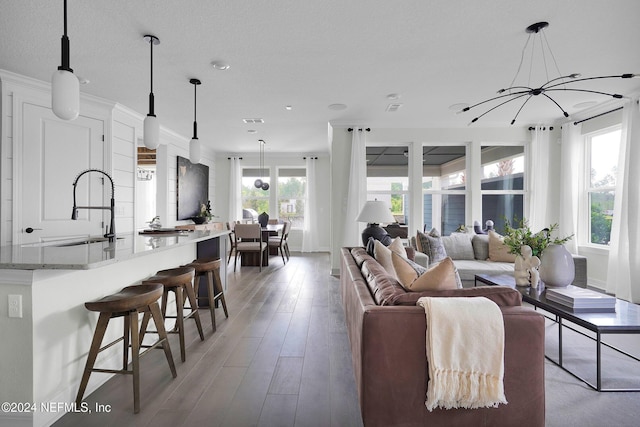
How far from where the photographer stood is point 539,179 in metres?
5.58

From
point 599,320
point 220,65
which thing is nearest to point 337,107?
point 220,65

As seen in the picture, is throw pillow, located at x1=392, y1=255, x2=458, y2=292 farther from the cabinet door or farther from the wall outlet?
the cabinet door

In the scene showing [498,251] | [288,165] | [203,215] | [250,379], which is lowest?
[250,379]

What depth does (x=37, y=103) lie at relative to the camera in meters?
3.70

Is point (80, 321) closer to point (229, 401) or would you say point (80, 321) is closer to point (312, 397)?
point (229, 401)

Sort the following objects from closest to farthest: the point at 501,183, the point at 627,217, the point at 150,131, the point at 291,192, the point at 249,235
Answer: the point at 150,131, the point at 627,217, the point at 501,183, the point at 249,235, the point at 291,192

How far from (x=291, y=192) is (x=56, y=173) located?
5.54m

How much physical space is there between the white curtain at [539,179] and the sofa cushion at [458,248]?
1.80 m

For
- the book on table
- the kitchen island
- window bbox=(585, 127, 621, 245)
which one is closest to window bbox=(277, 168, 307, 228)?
window bbox=(585, 127, 621, 245)

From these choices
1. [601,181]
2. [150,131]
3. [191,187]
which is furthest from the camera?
[191,187]

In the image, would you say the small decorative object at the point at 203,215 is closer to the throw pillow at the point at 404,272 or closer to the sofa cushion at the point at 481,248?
the sofa cushion at the point at 481,248

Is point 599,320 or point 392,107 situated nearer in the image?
point 599,320

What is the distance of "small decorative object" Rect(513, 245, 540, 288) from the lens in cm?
285

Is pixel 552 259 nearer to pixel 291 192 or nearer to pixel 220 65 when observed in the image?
pixel 220 65
